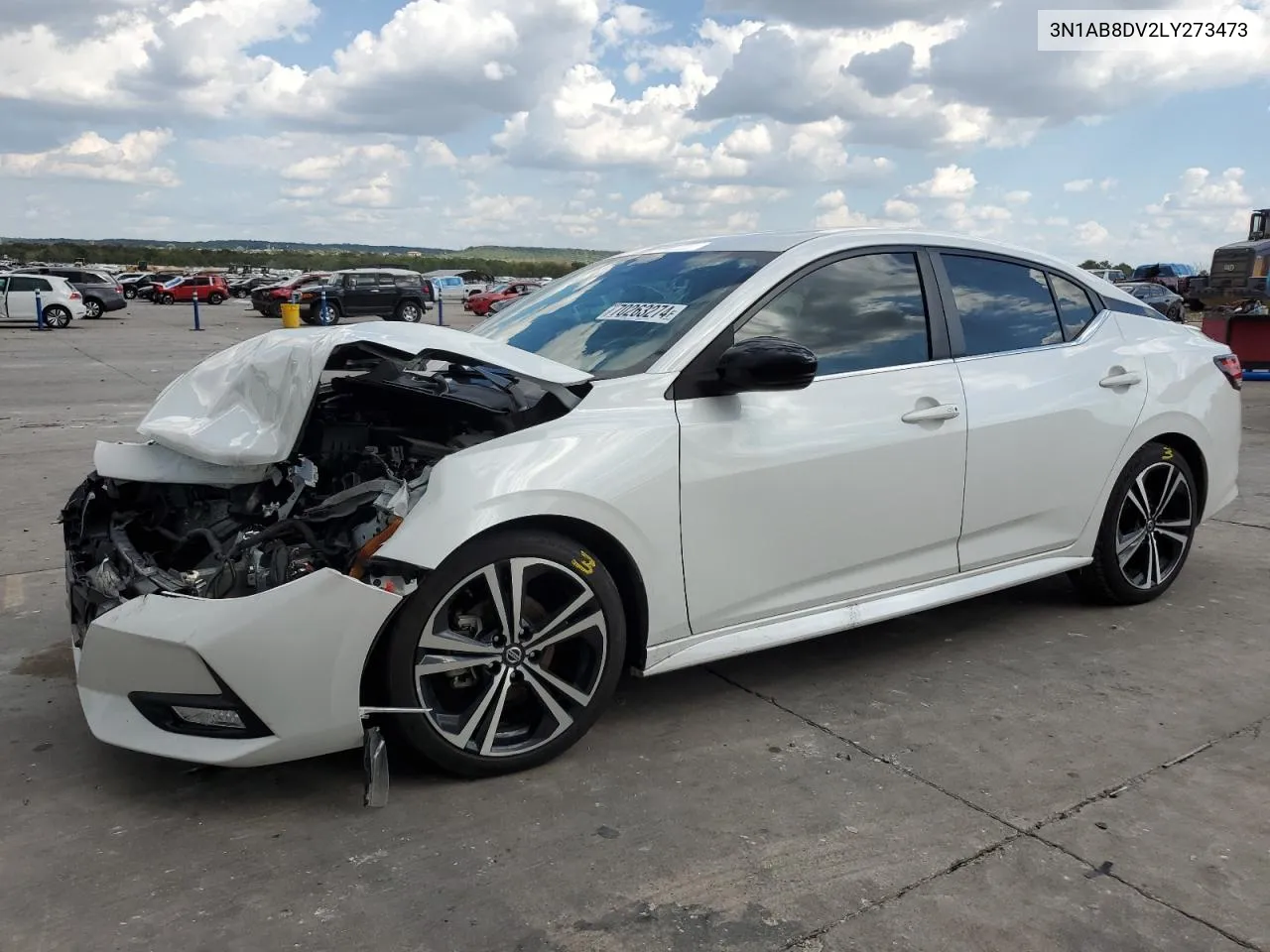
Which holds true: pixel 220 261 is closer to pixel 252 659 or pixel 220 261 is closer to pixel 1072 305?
pixel 1072 305

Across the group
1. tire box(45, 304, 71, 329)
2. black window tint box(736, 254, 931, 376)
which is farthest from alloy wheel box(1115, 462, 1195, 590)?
tire box(45, 304, 71, 329)

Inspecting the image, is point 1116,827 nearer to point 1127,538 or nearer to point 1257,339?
point 1127,538

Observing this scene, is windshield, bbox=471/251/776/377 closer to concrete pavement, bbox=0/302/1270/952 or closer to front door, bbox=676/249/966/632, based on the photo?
front door, bbox=676/249/966/632

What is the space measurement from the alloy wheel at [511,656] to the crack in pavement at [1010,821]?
34.0 inches

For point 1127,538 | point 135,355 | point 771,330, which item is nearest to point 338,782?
point 771,330

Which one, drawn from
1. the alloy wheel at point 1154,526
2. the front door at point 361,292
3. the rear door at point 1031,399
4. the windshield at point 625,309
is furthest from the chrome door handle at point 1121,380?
the front door at point 361,292

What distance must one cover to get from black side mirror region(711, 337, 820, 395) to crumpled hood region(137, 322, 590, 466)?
45 cm

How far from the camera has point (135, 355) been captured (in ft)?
63.5

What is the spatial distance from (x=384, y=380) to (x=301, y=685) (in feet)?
3.67

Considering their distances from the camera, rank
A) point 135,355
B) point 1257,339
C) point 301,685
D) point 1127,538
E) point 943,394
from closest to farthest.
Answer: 1. point 301,685
2. point 943,394
3. point 1127,538
4. point 1257,339
5. point 135,355

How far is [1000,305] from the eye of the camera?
13.6 feet

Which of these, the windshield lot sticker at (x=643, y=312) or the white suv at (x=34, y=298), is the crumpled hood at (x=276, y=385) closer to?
the windshield lot sticker at (x=643, y=312)

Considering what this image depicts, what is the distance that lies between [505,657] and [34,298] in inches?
1190

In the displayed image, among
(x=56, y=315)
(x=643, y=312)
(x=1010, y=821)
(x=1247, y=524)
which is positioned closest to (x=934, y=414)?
(x=643, y=312)
